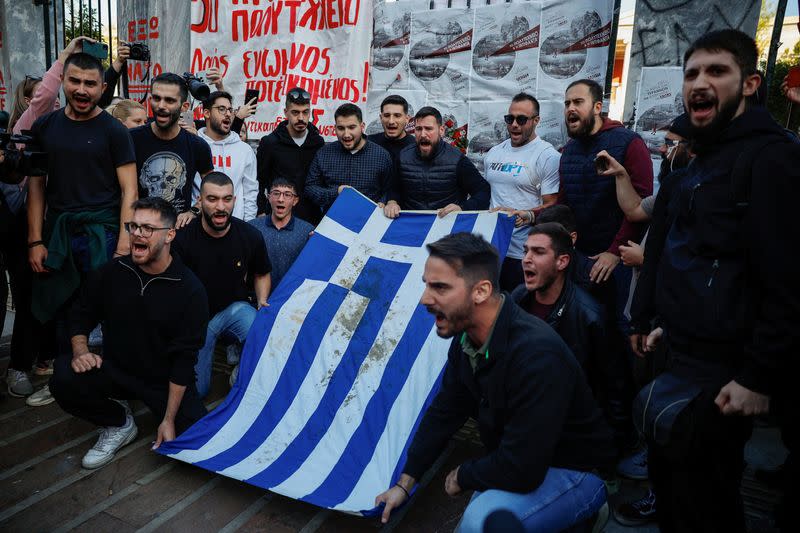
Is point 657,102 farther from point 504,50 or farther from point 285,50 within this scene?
point 285,50

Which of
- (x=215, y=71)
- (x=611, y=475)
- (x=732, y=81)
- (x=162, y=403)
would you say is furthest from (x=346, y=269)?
(x=215, y=71)

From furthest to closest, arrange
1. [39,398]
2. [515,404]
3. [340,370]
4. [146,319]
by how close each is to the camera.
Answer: [39,398], [340,370], [146,319], [515,404]

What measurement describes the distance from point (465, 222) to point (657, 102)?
1.60 metres

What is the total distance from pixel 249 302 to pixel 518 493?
8.15ft

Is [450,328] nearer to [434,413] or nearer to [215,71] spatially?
[434,413]

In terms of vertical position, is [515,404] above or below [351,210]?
below

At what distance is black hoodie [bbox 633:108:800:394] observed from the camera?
5.18 ft

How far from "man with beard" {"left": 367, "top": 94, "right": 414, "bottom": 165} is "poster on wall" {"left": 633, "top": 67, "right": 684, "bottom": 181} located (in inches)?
62.3

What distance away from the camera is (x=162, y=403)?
296 cm

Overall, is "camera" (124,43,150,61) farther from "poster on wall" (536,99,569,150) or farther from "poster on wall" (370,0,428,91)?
"poster on wall" (536,99,569,150)

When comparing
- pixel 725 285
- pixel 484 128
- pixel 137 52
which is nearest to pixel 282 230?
pixel 137 52

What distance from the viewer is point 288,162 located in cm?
445

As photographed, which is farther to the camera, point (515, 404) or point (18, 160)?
point (18, 160)

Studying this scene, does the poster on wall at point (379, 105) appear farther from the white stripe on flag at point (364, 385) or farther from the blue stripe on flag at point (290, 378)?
the blue stripe on flag at point (290, 378)
